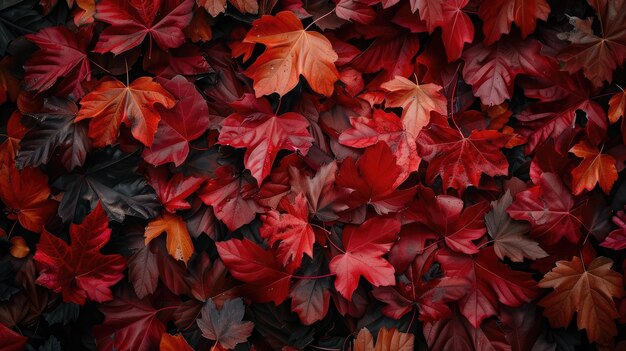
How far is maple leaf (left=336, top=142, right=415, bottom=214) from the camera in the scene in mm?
908

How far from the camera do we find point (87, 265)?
1.01 meters

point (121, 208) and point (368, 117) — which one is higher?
point (368, 117)

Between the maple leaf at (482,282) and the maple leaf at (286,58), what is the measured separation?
39cm

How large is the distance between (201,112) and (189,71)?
89 millimetres

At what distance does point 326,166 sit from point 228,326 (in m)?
0.33

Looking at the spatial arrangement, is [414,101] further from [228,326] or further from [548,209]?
[228,326]

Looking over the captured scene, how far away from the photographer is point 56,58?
0.98m

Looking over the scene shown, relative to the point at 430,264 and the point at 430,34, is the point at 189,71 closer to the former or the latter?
the point at 430,34

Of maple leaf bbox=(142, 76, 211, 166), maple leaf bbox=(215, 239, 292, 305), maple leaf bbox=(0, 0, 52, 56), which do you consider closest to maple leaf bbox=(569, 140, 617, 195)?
maple leaf bbox=(215, 239, 292, 305)

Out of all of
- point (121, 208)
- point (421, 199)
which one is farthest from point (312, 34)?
point (121, 208)

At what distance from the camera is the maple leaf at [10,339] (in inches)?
40.9

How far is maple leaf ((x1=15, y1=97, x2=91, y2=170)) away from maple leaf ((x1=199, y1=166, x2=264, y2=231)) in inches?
9.1

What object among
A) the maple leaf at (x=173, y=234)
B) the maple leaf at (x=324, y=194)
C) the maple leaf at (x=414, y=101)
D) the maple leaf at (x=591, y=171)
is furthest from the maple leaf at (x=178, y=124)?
the maple leaf at (x=591, y=171)

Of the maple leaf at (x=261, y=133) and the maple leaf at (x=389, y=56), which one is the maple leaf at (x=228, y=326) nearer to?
the maple leaf at (x=261, y=133)
